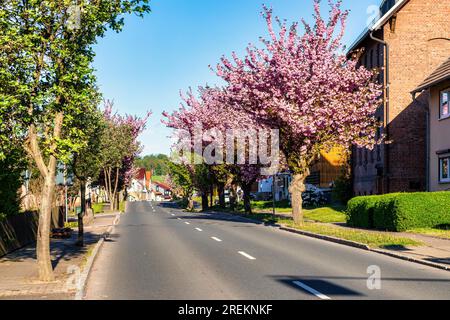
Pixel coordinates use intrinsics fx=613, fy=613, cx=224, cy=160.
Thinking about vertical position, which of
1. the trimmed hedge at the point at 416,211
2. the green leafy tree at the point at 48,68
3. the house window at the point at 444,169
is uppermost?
the green leafy tree at the point at 48,68

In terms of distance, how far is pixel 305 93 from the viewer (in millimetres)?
29312

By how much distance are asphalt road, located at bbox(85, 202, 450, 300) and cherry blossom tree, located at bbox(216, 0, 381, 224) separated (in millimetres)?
9405

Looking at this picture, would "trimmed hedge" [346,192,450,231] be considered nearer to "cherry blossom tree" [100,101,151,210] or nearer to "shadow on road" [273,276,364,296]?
"shadow on road" [273,276,364,296]

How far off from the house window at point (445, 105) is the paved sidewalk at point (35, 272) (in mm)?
18741

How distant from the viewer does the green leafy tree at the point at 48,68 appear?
39.3ft

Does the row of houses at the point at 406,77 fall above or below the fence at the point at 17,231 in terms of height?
above

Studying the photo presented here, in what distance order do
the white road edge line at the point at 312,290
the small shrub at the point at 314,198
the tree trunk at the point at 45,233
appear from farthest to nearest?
1. the small shrub at the point at 314,198
2. the tree trunk at the point at 45,233
3. the white road edge line at the point at 312,290

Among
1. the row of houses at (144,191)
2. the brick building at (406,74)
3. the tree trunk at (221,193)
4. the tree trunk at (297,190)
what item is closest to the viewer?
the tree trunk at (297,190)

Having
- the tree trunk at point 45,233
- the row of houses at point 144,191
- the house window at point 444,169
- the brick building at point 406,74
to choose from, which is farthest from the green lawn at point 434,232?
the row of houses at point 144,191

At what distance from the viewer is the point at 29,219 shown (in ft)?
78.2

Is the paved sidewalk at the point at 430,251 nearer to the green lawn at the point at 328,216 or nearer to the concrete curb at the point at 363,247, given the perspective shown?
the concrete curb at the point at 363,247
